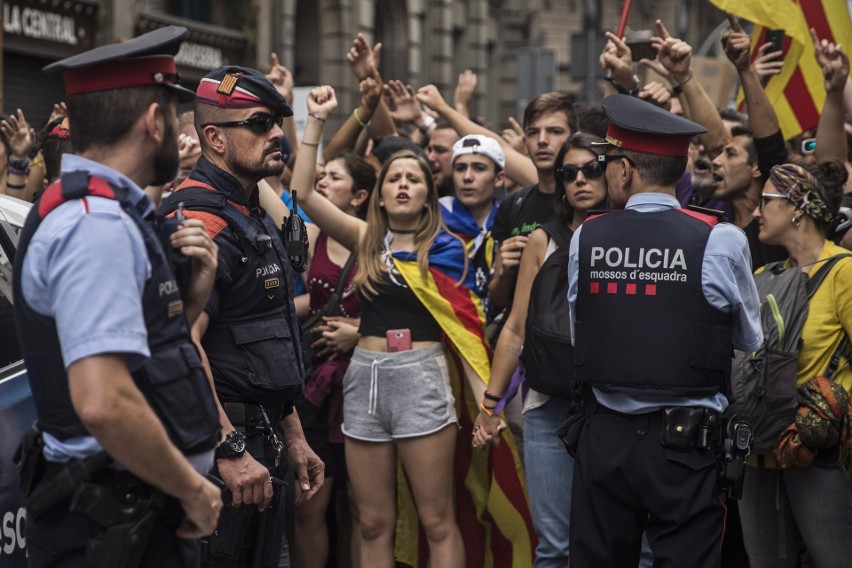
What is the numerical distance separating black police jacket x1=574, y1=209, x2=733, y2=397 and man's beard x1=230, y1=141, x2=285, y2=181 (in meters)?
1.21

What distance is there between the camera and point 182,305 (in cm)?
310

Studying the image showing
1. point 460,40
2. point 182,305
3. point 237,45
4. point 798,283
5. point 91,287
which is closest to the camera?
point 91,287

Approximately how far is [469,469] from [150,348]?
3.44 m

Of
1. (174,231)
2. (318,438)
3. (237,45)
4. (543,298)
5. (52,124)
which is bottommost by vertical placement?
(318,438)

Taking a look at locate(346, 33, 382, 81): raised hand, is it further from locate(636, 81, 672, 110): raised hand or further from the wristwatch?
the wristwatch

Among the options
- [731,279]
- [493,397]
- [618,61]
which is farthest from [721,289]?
[618,61]

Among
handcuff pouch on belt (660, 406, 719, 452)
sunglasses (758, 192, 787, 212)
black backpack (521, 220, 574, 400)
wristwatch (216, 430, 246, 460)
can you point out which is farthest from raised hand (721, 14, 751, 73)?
wristwatch (216, 430, 246, 460)

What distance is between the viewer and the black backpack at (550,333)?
5.20 meters

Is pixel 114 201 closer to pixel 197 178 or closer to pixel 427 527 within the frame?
pixel 197 178

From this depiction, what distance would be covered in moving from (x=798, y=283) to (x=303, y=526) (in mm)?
2721

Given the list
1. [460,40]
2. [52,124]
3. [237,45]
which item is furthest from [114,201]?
[460,40]

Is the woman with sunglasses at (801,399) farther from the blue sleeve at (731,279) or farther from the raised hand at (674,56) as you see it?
the raised hand at (674,56)

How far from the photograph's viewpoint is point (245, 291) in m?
4.21

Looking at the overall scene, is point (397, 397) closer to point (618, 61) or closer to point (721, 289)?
point (721, 289)
